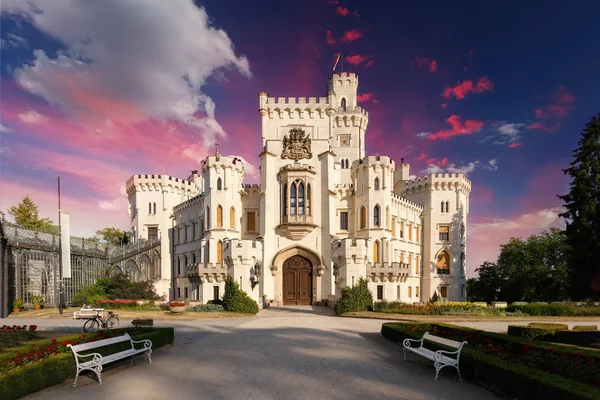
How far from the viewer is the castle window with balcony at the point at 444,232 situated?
4688 centimetres

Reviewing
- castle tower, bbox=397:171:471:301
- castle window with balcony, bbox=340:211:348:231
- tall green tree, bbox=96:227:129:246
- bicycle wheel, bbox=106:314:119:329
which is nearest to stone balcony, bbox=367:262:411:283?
castle window with balcony, bbox=340:211:348:231

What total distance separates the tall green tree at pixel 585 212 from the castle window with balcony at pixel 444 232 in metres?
16.7

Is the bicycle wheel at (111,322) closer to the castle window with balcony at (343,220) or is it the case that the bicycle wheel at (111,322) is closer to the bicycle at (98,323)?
the bicycle at (98,323)

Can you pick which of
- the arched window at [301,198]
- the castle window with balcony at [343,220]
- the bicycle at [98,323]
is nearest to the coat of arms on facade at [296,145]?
the arched window at [301,198]

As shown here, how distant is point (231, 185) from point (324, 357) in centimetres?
2789

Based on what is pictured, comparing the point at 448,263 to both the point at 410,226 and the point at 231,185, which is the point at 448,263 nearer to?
the point at 410,226

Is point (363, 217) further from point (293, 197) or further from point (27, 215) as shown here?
point (27, 215)

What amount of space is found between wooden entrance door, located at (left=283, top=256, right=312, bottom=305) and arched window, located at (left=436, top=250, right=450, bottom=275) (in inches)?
842

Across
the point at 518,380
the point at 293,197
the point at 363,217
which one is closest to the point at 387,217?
the point at 363,217

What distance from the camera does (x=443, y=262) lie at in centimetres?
4653

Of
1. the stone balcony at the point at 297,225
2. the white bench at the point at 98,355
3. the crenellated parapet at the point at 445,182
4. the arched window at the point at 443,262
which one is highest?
the crenellated parapet at the point at 445,182

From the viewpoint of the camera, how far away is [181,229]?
151ft

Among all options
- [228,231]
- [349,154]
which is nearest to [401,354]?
[228,231]

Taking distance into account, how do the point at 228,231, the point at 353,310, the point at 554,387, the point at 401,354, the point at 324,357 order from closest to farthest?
the point at 554,387, the point at 324,357, the point at 401,354, the point at 353,310, the point at 228,231
